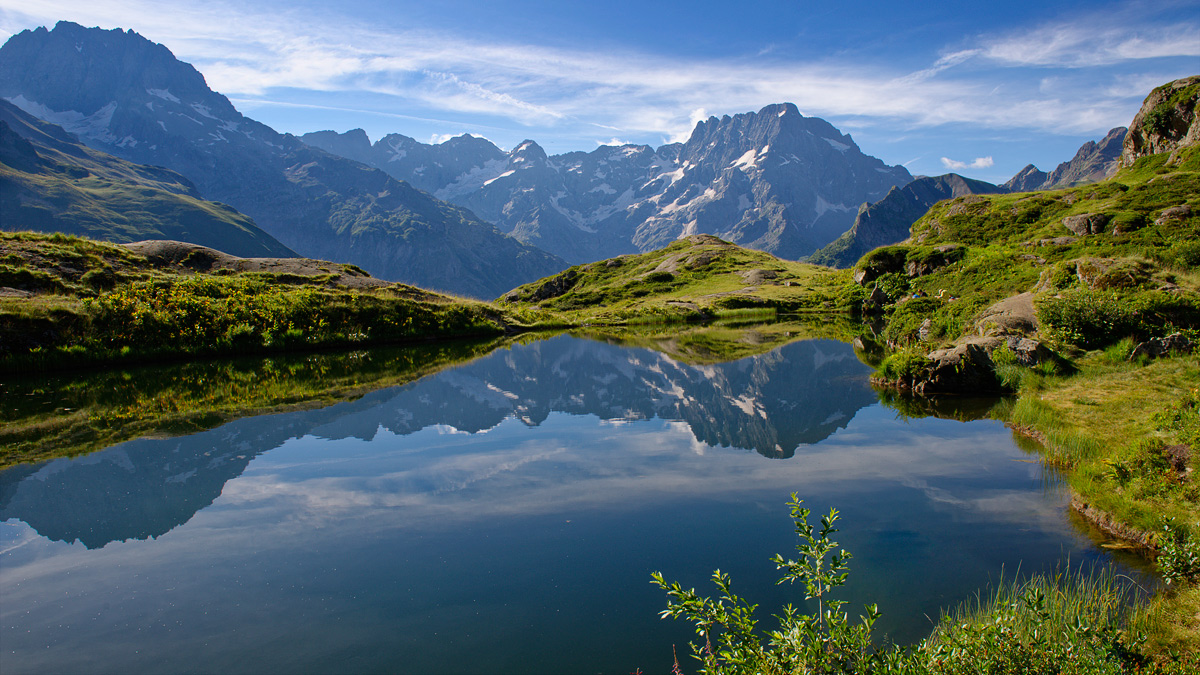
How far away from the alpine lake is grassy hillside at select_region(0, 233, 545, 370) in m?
10.2

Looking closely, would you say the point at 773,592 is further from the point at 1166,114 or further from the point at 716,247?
the point at 716,247

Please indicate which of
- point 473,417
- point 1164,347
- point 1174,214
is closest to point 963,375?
point 1164,347

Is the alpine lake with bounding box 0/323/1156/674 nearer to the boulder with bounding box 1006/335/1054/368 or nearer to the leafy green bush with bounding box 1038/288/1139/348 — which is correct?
the boulder with bounding box 1006/335/1054/368

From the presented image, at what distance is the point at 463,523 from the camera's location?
37.3ft

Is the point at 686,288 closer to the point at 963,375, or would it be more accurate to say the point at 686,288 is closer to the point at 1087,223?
the point at 1087,223

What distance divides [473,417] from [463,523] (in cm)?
1054

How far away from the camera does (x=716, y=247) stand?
156250 mm

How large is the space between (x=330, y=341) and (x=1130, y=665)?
44.9 m

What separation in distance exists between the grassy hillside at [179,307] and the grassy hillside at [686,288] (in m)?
33.5

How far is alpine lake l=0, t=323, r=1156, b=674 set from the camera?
→ 768 cm

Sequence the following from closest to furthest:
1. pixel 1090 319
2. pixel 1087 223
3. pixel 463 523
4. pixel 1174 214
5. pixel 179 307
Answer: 1. pixel 463 523
2. pixel 1090 319
3. pixel 1174 214
4. pixel 179 307
5. pixel 1087 223

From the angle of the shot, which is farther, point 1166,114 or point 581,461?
point 1166,114

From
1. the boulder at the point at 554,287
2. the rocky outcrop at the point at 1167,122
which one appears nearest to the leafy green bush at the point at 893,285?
the rocky outcrop at the point at 1167,122

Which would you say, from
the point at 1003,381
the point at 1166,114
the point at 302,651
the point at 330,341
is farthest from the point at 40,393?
the point at 1166,114
